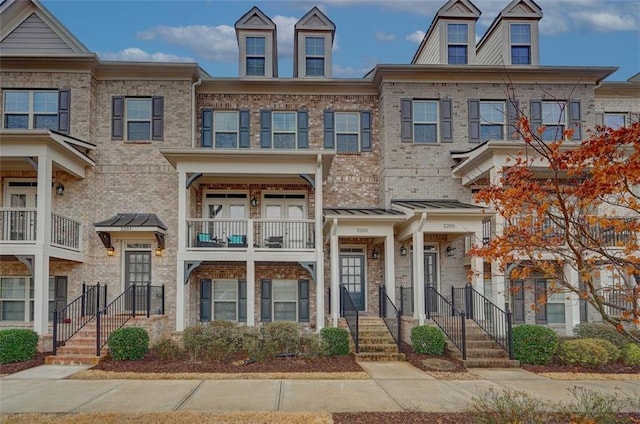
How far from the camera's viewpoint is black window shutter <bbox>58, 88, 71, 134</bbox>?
16.0m

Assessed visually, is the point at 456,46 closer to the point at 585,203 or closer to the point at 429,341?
the point at 429,341

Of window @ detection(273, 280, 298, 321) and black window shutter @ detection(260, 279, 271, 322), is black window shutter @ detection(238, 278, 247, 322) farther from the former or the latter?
window @ detection(273, 280, 298, 321)

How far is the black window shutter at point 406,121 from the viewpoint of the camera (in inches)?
667

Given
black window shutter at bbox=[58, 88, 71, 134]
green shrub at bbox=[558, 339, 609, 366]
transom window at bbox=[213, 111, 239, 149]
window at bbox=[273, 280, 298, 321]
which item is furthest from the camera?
transom window at bbox=[213, 111, 239, 149]

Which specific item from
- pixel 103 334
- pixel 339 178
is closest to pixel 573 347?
pixel 339 178

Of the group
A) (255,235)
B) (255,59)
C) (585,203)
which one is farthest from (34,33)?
(585,203)

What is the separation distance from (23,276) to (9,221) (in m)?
2.05

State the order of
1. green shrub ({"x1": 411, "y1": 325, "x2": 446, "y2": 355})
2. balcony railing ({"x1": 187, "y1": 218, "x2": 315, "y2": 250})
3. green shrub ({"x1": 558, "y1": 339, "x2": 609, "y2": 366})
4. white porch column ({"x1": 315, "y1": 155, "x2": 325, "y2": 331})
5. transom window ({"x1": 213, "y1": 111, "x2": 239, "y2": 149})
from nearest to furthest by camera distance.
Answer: green shrub ({"x1": 558, "y1": 339, "x2": 609, "y2": 366}) → green shrub ({"x1": 411, "y1": 325, "x2": 446, "y2": 355}) → white porch column ({"x1": 315, "y1": 155, "x2": 325, "y2": 331}) → balcony railing ({"x1": 187, "y1": 218, "x2": 315, "y2": 250}) → transom window ({"x1": 213, "y1": 111, "x2": 239, "y2": 149})

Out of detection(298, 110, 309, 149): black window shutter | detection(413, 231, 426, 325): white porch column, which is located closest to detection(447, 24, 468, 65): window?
detection(298, 110, 309, 149): black window shutter

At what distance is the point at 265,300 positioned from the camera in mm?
16562

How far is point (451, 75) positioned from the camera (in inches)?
669

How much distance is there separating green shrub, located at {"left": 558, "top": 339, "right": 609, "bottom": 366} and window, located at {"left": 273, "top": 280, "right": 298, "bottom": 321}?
26.4ft

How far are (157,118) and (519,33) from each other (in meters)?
12.8

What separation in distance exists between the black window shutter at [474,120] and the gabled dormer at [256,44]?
22.8 feet
